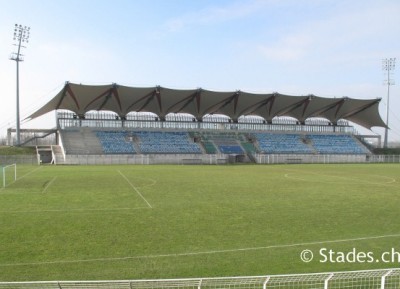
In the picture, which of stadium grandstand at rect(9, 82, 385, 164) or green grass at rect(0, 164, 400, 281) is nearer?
green grass at rect(0, 164, 400, 281)

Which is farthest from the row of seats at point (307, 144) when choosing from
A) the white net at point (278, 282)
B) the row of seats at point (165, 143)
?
the white net at point (278, 282)

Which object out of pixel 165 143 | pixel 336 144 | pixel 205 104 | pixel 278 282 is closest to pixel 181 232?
pixel 278 282

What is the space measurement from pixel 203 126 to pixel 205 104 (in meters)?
4.47

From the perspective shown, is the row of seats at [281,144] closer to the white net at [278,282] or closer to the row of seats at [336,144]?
the row of seats at [336,144]

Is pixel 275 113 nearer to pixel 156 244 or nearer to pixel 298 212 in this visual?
pixel 298 212

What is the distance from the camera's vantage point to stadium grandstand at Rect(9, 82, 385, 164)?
5709cm

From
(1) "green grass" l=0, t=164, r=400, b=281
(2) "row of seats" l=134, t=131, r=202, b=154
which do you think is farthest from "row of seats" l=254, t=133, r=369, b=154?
(1) "green grass" l=0, t=164, r=400, b=281

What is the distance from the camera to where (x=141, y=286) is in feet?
16.1

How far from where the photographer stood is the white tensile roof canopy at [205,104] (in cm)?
5875

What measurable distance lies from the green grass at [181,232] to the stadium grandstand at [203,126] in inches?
1341

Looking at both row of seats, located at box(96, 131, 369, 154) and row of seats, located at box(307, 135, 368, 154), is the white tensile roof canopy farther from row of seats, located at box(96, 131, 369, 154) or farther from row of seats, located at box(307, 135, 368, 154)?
row of seats, located at box(307, 135, 368, 154)

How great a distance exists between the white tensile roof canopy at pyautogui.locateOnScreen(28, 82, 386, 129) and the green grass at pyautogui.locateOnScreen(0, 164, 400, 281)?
40.5 metres

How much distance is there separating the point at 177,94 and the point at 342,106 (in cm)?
3022

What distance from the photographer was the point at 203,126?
68.6 metres
